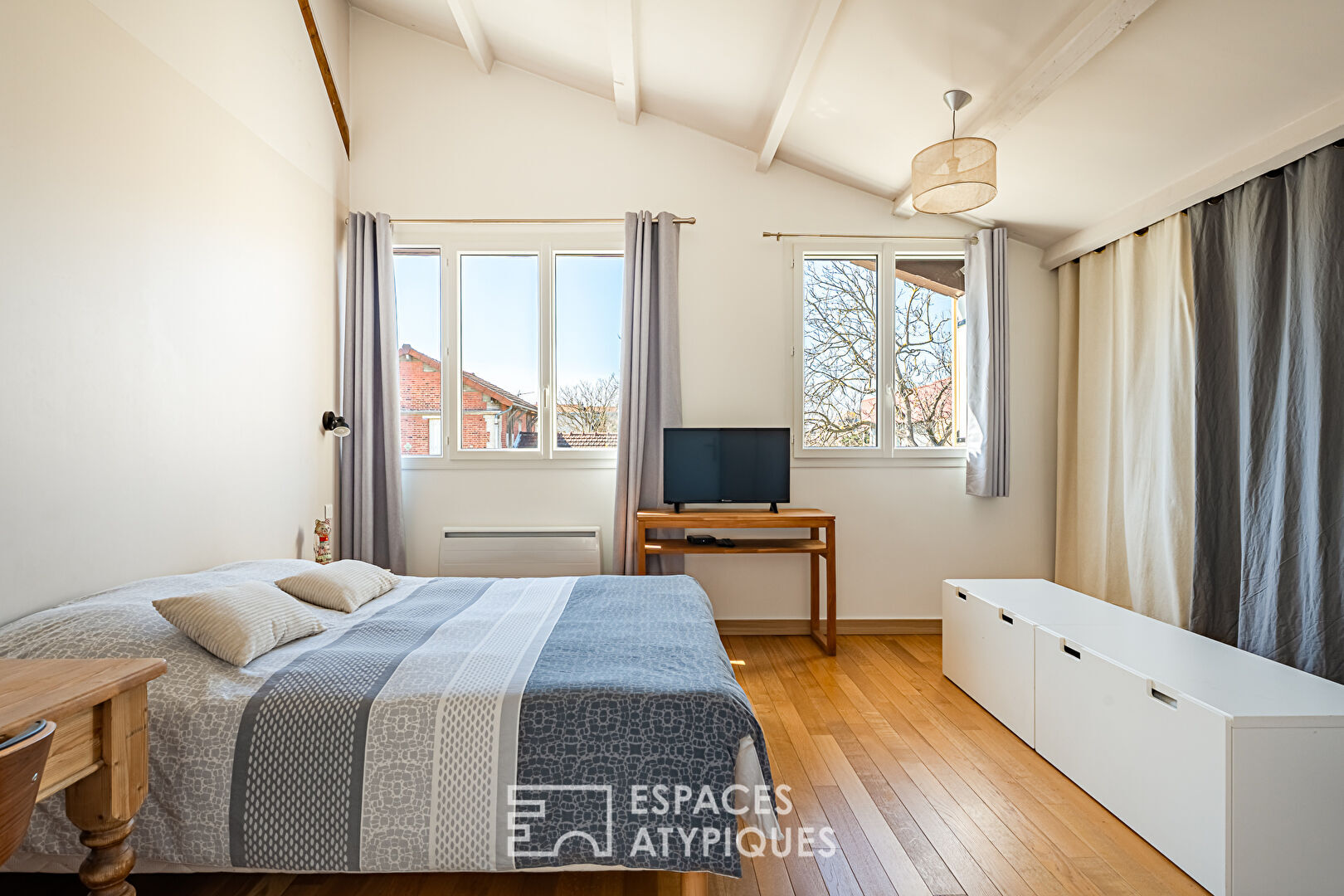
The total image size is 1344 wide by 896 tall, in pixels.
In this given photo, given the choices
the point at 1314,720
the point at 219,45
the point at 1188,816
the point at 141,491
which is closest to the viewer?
the point at 1314,720

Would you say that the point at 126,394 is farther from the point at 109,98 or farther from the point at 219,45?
the point at 219,45

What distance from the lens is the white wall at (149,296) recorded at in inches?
74.4

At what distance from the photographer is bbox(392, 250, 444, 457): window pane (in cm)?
403

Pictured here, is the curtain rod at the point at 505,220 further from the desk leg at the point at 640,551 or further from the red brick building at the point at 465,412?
the desk leg at the point at 640,551

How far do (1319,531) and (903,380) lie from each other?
210cm

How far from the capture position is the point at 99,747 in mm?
1237

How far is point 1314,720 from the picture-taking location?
1.60m

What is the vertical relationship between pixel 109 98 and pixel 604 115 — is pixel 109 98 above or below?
below

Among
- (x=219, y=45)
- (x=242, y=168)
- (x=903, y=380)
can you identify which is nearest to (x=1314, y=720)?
(x=903, y=380)

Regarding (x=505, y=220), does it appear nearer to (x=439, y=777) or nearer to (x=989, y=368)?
(x=989, y=368)

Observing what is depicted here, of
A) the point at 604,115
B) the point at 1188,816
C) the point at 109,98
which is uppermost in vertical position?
the point at 604,115

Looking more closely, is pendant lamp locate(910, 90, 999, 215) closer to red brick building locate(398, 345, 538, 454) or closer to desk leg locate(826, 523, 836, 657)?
desk leg locate(826, 523, 836, 657)

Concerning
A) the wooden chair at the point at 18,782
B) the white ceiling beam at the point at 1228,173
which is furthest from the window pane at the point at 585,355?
the wooden chair at the point at 18,782

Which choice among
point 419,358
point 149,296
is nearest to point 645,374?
point 419,358
